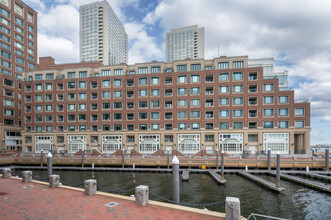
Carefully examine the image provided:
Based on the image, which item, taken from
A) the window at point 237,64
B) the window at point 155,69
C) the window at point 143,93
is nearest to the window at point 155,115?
the window at point 143,93

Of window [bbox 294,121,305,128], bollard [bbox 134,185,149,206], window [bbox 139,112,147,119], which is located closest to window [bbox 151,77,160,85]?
window [bbox 139,112,147,119]

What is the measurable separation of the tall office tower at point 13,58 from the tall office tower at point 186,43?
313 feet

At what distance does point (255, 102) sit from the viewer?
165 ft

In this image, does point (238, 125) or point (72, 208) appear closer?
point (72, 208)

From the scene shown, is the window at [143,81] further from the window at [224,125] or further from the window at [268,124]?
the window at [268,124]

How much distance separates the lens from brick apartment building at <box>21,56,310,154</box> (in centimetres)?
4931

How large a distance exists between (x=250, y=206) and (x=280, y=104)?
4031 centimetres

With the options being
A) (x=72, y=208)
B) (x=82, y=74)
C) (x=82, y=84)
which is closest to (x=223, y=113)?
(x=82, y=84)

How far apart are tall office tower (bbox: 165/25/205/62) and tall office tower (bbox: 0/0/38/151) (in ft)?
313

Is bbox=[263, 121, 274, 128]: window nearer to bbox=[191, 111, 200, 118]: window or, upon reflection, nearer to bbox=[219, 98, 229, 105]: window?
bbox=[219, 98, 229, 105]: window

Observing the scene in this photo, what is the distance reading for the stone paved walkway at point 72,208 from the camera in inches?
405

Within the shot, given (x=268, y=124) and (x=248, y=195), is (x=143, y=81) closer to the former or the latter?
(x=268, y=124)

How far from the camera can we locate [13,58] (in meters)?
71.0

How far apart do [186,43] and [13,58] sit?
112 metres
